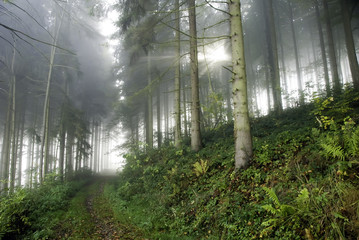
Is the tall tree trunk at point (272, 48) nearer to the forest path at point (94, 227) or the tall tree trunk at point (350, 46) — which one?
the tall tree trunk at point (350, 46)

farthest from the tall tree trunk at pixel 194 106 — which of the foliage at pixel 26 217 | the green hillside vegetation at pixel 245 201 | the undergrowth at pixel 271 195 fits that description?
the foliage at pixel 26 217

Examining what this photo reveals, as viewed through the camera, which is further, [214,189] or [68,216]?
[68,216]

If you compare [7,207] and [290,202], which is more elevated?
[290,202]

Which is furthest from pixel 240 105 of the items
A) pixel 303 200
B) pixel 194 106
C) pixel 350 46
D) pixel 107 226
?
pixel 350 46

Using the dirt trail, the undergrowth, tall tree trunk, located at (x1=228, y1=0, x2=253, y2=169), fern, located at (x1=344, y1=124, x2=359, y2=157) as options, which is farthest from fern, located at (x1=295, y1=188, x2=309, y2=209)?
the dirt trail

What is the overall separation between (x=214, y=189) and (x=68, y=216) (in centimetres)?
522

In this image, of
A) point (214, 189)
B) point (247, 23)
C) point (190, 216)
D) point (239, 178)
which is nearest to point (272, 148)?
point (239, 178)

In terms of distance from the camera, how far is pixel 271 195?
3383 millimetres

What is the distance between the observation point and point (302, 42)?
27188mm

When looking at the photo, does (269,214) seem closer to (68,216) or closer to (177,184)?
(177,184)

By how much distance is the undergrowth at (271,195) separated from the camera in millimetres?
3006

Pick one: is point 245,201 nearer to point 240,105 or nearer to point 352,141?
point 352,141

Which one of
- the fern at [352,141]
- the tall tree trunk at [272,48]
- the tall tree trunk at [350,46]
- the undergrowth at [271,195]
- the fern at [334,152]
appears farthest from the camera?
the tall tree trunk at [272,48]

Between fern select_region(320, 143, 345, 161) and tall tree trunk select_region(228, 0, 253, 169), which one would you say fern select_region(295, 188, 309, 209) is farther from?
tall tree trunk select_region(228, 0, 253, 169)
